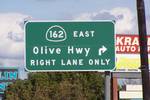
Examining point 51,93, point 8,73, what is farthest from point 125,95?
point 8,73

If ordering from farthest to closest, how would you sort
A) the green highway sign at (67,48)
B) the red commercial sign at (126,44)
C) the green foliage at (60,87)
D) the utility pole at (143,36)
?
the green foliage at (60,87)
the red commercial sign at (126,44)
the green highway sign at (67,48)
the utility pole at (143,36)

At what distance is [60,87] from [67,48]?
2009 inches

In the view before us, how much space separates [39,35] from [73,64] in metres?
1.26

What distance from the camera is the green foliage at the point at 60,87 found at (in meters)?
68.4

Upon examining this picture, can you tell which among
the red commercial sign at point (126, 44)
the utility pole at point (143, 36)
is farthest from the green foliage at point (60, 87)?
the utility pole at point (143, 36)

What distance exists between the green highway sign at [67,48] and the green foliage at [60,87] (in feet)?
150

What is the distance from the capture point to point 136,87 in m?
59.2

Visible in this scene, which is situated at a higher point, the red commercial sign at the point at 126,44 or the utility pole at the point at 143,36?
the red commercial sign at the point at 126,44

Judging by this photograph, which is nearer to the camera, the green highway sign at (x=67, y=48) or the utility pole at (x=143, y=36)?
the utility pole at (x=143, y=36)

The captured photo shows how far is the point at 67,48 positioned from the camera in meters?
19.1

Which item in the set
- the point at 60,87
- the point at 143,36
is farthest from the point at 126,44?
the point at 143,36

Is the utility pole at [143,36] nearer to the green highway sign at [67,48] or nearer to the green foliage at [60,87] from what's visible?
the green highway sign at [67,48]

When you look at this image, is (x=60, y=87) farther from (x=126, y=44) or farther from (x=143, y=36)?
(x=143, y=36)

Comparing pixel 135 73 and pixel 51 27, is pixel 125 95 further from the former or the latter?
pixel 51 27
